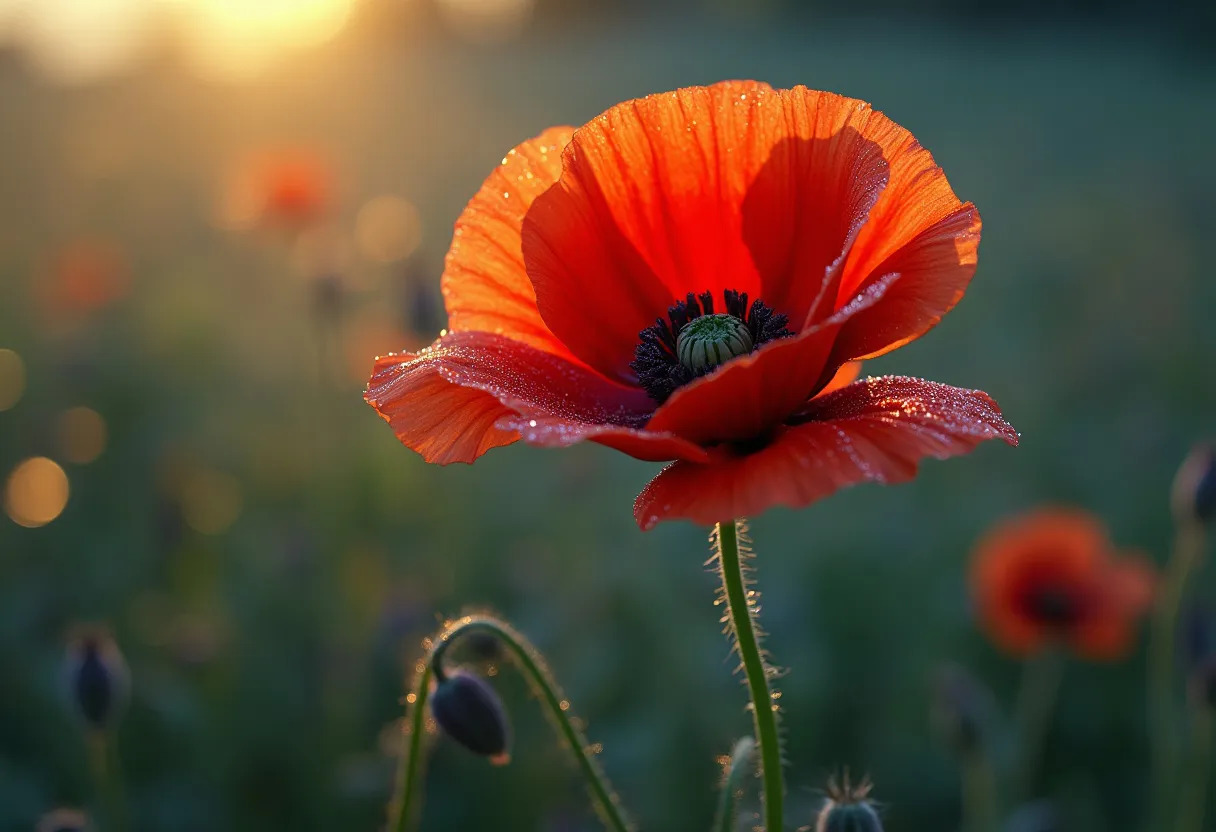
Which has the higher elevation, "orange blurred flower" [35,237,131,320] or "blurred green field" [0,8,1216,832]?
"orange blurred flower" [35,237,131,320]

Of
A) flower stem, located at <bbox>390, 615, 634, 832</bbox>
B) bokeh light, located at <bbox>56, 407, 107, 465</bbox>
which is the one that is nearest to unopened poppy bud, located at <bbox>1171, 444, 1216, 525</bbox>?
flower stem, located at <bbox>390, 615, 634, 832</bbox>

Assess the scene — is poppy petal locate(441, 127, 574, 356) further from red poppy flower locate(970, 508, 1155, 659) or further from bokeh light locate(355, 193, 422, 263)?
bokeh light locate(355, 193, 422, 263)

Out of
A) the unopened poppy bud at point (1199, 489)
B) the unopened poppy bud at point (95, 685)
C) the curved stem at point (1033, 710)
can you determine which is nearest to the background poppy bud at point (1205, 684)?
the unopened poppy bud at point (1199, 489)

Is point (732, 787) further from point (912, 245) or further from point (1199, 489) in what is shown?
point (1199, 489)

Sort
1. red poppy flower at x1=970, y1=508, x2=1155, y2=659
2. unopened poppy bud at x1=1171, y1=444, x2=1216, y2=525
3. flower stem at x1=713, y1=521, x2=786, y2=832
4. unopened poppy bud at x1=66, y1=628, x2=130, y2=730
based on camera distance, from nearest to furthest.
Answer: flower stem at x1=713, y1=521, x2=786, y2=832 < unopened poppy bud at x1=66, y1=628, x2=130, y2=730 < unopened poppy bud at x1=1171, y1=444, x2=1216, y2=525 < red poppy flower at x1=970, y1=508, x2=1155, y2=659

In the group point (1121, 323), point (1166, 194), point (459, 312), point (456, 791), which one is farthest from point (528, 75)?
point (459, 312)

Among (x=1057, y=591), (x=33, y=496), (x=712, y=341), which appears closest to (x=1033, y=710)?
(x=1057, y=591)

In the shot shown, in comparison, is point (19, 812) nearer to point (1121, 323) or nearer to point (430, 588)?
point (430, 588)

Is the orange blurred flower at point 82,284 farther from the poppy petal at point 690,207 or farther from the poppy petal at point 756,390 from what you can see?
the poppy petal at point 756,390
